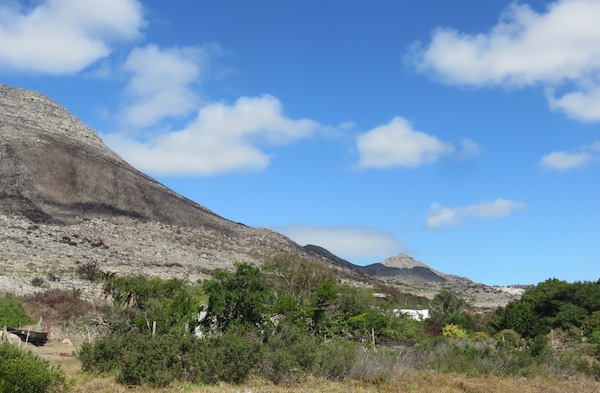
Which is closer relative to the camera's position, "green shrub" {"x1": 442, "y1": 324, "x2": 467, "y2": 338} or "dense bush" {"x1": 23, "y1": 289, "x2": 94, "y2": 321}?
"dense bush" {"x1": 23, "y1": 289, "x2": 94, "y2": 321}

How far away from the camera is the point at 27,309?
1438 inches

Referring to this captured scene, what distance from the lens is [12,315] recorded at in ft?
104

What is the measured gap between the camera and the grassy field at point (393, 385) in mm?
16141

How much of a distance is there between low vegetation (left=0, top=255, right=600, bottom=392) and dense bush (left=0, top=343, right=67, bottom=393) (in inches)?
14.3

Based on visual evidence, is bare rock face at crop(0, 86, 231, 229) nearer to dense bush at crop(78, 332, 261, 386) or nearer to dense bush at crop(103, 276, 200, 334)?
dense bush at crop(103, 276, 200, 334)

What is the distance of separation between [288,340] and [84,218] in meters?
65.7

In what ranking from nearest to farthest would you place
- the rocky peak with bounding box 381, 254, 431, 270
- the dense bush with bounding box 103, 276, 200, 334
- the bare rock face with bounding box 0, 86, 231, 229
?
the dense bush with bounding box 103, 276, 200, 334 → the bare rock face with bounding box 0, 86, 231, 229 → the rocky peak with bounding box 381, 254, 431, 270

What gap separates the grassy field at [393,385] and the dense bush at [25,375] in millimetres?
676

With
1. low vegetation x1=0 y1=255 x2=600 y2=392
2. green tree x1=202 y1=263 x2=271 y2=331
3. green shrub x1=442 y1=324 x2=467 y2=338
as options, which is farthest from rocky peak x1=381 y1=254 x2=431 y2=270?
green tree x1=202 y1=263 x2=271 y2=331

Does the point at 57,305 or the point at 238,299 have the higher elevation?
the point at 238,299

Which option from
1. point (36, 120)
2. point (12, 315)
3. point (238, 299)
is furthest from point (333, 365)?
point (36, 120)

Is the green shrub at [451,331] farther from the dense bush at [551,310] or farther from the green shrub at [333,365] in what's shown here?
the green shrub at [333,365]

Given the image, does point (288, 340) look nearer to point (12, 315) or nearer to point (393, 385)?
point (393, 385)

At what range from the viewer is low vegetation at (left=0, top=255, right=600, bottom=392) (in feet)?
58.6
